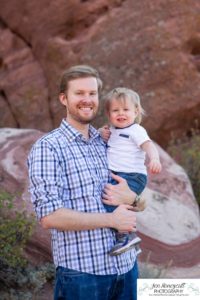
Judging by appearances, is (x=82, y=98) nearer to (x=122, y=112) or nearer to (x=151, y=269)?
(x=122, y=112)

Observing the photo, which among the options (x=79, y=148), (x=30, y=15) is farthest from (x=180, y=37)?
(x=79, y=148)

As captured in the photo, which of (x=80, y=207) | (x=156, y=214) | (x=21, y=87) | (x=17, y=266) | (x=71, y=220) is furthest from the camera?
(x=21, y=87)

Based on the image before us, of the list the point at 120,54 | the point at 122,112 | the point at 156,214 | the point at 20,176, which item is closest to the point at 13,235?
the point at 20,176

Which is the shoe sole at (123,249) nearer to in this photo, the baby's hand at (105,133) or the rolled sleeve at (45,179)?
the rolled sleeve at (45,179)

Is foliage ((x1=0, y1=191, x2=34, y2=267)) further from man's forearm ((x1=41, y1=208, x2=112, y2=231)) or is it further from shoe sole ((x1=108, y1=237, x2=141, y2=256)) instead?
man's forearm ((x1=41, y1=208, x2=112, y2=231))

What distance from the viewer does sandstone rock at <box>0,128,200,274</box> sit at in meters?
4.86

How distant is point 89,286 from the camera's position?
282 centimetres

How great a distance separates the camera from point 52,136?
9.69 ft

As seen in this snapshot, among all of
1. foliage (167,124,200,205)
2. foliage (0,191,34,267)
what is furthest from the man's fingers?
foliage (167,124,200,205)

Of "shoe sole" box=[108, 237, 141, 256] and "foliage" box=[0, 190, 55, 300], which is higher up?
"shoe sole" box=[108, 237, 141, 256]

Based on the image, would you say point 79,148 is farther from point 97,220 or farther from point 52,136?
point 97,220

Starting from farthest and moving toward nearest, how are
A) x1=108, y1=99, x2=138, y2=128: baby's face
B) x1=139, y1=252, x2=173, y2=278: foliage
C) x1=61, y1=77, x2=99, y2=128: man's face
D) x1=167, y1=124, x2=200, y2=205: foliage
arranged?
x1=167, y1=124, x2=200, y2=205: foliage < x1=139, y1=252, x2=173, y2=278: foliage < x1=108, y1=99, x2=138, y2=128: baby's face < x1=61, y1=77, x2=99, y2=128: man's face

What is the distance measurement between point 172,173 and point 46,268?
2304 millimetres

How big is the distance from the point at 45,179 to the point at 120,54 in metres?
6.06
